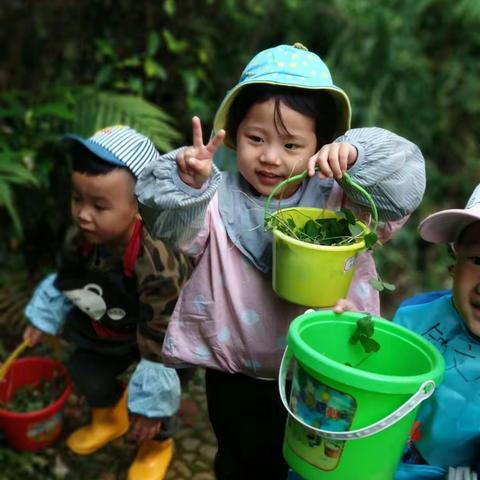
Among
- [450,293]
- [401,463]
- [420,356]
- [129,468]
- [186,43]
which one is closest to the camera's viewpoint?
[420,356]

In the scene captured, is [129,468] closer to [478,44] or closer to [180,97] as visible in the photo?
[180,97]

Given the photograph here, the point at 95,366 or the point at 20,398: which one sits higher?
the point at 95,366

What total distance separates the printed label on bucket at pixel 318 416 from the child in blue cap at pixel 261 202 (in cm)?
31

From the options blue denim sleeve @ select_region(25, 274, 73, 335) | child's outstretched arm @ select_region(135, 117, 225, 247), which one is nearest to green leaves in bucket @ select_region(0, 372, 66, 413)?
blue denim sleeve @ select_region(25, 274, 73, 335)

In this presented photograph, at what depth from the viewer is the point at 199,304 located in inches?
66.1

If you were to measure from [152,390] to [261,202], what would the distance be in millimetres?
903

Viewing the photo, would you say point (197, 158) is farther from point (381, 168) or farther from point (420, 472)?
point (420, 472)

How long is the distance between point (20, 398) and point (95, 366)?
447mm

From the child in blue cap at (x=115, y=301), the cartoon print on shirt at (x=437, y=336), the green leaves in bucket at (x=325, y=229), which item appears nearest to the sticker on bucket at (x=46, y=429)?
the child in blue cap at (x=115, y=301)

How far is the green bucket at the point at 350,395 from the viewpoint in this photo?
4.08 feet

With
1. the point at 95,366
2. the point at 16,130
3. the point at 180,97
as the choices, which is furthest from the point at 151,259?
the point at 180,97

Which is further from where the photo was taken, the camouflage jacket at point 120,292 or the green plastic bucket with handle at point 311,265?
the camouflage jacket at point 120,292

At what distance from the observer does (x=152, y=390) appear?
2.16 m

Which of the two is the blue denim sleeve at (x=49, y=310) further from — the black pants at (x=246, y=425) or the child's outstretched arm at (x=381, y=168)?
the child's outstretched arm at (x=381, y=168)
